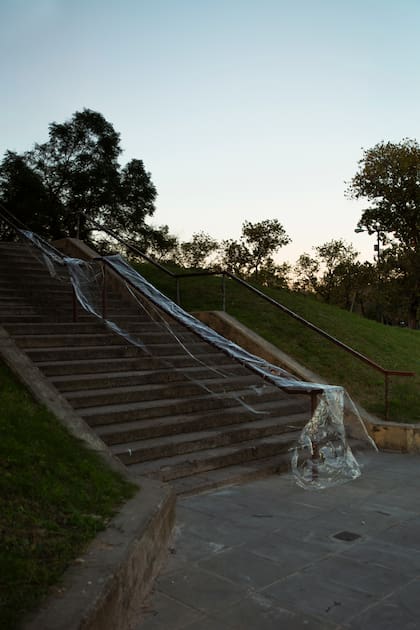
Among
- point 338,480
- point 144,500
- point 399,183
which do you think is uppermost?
point 399,183

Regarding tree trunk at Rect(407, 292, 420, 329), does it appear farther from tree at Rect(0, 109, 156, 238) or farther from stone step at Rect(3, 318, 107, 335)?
stone step at Rect(3, 318, 107, 335)

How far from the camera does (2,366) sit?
258 inches

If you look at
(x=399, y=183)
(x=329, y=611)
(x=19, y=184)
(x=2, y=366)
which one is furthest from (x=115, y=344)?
(x=399, y=183)

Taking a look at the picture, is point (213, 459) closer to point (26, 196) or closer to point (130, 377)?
point (130, 377)

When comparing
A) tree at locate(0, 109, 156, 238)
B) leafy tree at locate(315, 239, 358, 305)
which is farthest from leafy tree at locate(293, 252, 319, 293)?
tree at locate(0, 109, 156, 238)

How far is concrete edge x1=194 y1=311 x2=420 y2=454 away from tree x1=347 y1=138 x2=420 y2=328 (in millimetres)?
20269

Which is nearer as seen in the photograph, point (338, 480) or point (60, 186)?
point (338, 480)

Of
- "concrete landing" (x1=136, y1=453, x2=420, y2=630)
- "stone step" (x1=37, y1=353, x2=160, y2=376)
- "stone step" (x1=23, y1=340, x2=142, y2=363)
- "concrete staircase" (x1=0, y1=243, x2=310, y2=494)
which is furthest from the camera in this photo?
"stone step" (x1=23, y1=340, x2=142, y2=363)

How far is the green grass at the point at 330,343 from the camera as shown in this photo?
9.12 metres

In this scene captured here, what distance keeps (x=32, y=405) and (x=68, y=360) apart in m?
1.96

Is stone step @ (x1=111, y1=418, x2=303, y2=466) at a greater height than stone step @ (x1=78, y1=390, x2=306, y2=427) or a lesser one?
lesser

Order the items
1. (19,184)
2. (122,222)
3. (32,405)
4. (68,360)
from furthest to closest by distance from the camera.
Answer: (122,222)
(19,184)
(68,360)
(32,405)

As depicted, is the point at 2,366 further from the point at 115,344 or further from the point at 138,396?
the point at 115,344

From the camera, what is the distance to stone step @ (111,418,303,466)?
19.2 ft
